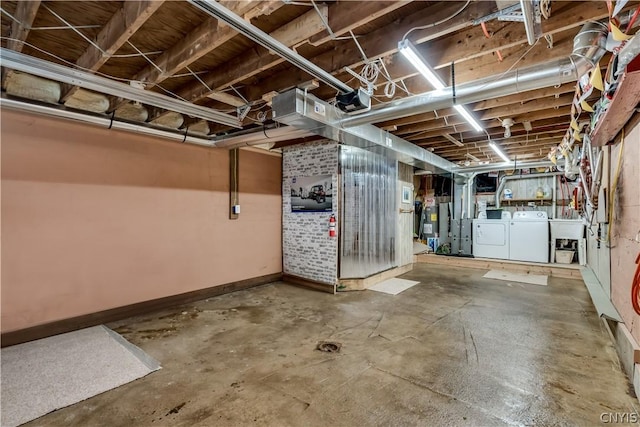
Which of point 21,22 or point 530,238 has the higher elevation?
point 21,22

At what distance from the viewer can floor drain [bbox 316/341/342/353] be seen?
2.85 m

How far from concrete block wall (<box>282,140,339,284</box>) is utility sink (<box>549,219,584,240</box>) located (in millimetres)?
5386

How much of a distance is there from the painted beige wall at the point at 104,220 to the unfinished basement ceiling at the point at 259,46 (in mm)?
471

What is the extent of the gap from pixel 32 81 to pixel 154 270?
97.9 inches

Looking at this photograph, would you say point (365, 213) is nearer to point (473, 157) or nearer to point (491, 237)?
point (473, 157)

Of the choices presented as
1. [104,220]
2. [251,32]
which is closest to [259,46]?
[251,32]

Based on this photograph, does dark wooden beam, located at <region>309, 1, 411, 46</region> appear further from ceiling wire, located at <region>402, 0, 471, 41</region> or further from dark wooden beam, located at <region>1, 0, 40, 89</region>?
dark wooden beam, located at <region>1, 0, 40, 89</region>

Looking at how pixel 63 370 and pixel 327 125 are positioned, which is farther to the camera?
pixel 327 125

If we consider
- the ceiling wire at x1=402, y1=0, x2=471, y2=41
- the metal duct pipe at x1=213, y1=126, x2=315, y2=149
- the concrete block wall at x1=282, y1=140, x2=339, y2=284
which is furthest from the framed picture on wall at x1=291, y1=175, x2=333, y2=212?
the ceiling wire at x1=402, y1=0, x2=471, y2=41

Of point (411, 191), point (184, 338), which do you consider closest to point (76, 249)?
point (184, 338)

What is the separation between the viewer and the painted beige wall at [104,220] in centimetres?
306

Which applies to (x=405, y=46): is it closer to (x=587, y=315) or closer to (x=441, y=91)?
(x=441, y=91)

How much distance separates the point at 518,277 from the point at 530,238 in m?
1.35

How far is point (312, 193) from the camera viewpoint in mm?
5289
